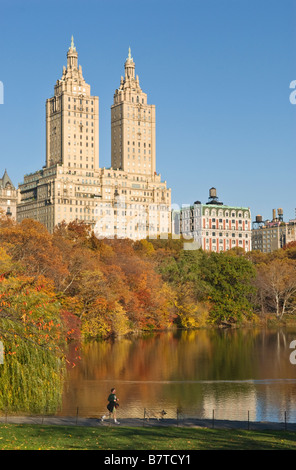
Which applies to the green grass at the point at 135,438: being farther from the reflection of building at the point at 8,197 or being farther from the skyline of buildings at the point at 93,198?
the reflection of building at the point at 8,197

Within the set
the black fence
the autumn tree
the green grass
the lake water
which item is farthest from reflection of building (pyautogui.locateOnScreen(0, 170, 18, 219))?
the green grass

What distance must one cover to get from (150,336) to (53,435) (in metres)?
55.5

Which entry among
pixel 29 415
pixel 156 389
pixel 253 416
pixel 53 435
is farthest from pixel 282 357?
pixel 53 435

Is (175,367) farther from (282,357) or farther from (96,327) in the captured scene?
(96,327)

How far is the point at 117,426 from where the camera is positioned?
30109 mm

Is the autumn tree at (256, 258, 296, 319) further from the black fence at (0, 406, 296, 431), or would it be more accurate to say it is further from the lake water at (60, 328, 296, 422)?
the black fence at (0, 406, 296, 431)

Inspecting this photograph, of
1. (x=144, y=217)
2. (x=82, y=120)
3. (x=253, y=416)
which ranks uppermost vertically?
(x=82, y=120)

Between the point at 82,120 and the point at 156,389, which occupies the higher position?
the point at 82,120

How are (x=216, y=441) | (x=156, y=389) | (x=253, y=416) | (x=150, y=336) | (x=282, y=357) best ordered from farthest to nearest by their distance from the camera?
1. (x=150, y=336)
2. (x=282, y=357)
3. (x=156, y=389)
4. (x=253, y=416)
5. (x=216, y=441)

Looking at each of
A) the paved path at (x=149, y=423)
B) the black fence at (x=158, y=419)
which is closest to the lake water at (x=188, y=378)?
the black fence at (x=158, y=419)

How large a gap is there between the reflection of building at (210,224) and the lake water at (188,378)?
11546 centimetres

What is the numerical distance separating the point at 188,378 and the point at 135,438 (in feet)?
77.3

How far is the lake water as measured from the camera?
3841 cm

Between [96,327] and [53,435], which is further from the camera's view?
[96,327]
